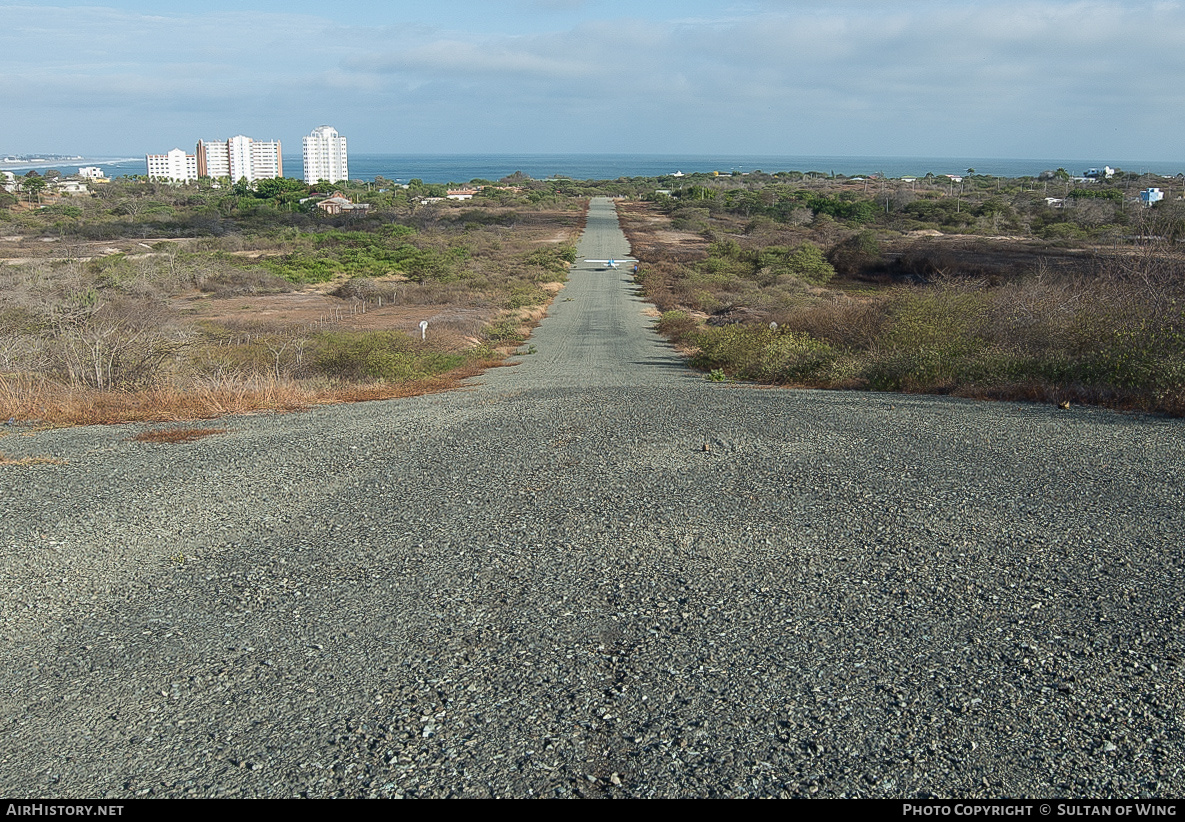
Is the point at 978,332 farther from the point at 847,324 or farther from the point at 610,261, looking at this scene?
the point at 610,261

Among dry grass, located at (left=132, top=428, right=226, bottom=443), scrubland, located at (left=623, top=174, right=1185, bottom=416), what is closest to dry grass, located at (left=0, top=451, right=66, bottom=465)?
dry grass, located at (left=132, top=428, right=226, bottom=443)

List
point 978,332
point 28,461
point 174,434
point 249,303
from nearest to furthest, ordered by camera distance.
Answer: point 28,461 < point 174,434 < point 978,332 < point 249,303

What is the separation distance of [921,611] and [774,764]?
72.0 inches

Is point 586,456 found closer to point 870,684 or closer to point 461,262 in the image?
point 870,684

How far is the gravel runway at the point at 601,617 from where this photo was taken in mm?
3469

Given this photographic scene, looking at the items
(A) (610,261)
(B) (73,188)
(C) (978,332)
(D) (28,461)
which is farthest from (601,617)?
(B) (73,188)

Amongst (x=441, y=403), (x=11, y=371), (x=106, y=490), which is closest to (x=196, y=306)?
(x=11, y=371)

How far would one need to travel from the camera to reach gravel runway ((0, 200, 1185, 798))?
3.47 metres

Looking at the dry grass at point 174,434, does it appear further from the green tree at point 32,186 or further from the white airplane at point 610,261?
the green tree at point 32,186

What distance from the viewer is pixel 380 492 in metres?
7.67

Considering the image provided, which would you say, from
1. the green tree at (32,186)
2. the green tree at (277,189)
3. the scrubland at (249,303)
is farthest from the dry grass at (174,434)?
the green tree at (32,186)

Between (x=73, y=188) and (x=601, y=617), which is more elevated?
(x=73, y=188)

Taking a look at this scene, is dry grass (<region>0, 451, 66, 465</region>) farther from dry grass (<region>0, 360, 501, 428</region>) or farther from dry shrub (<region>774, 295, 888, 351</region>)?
dry shrub (<region>774, 295, 888, 351</region>)

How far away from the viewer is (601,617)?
486cm
